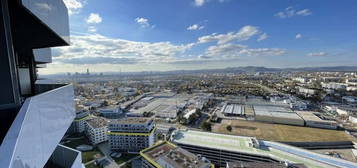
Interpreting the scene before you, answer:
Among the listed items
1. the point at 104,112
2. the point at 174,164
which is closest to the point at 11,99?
the point at 174,164

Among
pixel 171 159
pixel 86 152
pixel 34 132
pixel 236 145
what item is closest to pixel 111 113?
pixel 86 152

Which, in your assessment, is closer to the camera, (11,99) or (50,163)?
(11,99)

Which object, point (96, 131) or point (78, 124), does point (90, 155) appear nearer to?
point (96, 131)

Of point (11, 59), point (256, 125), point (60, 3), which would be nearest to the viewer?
point (11, 59)

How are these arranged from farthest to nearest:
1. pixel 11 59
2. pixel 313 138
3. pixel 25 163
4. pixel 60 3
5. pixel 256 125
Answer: pixel 256 125, pixel 313 138, pixel 60 3, pixel 11 59, pixel 25 163

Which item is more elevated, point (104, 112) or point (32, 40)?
point (32, 40)

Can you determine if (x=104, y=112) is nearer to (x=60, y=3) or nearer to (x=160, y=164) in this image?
(x=160, y=164)

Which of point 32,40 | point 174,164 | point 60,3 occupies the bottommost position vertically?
point 174,164

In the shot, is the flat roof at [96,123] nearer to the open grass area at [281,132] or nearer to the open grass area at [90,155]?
the open grass area at [90,155]
